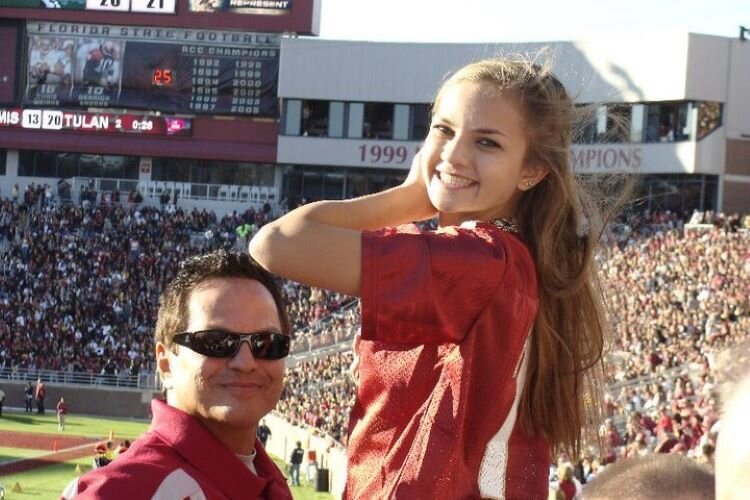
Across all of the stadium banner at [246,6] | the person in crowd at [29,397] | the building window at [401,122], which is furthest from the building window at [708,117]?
the person in crowd at [29,397]

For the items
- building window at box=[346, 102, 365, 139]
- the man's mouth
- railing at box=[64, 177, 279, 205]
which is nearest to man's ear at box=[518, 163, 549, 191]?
the man's mouth

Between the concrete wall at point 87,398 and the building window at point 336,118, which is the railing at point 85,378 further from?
the building window at point 336,118

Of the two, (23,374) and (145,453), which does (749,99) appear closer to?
(23,374)

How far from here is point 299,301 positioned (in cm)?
Result: 3206

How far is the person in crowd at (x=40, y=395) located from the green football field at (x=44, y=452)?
6.5 inches

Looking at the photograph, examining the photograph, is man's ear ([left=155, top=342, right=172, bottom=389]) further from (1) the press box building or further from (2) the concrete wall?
(1) the press box building

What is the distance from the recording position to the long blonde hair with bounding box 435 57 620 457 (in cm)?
246

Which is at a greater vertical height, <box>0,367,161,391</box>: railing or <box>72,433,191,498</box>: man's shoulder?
<box>72,433,191,498</box>: man's shoulder

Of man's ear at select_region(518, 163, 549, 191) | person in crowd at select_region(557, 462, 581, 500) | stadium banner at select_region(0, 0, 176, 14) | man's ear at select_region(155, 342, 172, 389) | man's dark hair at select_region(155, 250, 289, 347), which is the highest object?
stadium banner at select_region(0, 0, 176, 14)

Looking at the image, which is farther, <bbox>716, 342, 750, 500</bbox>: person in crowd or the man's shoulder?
the man's shoulder

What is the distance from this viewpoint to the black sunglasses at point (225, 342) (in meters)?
2.45

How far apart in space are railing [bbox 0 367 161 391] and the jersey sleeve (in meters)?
28.6

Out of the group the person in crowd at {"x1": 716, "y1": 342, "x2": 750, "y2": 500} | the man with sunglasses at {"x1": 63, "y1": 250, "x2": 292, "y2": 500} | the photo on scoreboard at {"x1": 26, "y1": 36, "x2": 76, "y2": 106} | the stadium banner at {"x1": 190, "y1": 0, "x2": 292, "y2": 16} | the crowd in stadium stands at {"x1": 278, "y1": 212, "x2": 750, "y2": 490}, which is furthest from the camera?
the stadium banner at {"x1": 190, "y1": 0, "x2": 292, "y2": 16}

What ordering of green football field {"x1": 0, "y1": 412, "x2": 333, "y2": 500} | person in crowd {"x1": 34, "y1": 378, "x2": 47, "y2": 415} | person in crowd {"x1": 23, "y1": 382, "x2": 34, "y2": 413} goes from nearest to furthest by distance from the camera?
green football field {"x1": 0, "y1": 412, "x2": 333, "y2": 500}
person in crowd {"x1": 34, "y1": 378, "x2": 47, "y2": 415}
person in crowd {"x1": 23, "y1": 382, "x2": 34, "y2": 413}
